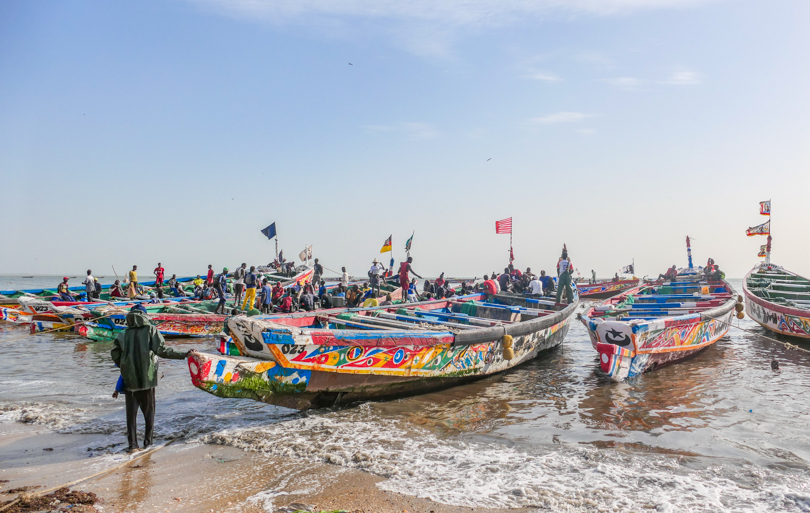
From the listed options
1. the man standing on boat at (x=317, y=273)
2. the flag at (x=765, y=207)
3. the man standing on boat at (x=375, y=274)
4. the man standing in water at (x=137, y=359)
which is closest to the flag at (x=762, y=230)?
the flag at (x=765, y=207)

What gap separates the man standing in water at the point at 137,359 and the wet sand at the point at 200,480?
0.52m

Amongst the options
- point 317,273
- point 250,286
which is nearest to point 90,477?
point 250,286

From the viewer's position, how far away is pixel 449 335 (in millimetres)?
7180

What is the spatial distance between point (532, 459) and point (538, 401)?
2.53 m

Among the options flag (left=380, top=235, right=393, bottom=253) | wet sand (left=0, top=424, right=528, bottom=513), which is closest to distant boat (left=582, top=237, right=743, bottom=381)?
wet sand (left=0, top=424, right=528, bottom=513)

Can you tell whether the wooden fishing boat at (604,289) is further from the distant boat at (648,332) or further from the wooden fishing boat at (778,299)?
the distant boat at (648,332)

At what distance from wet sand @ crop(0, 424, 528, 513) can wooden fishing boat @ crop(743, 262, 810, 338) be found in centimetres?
1198

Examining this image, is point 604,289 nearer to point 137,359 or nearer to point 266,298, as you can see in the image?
point 266,298

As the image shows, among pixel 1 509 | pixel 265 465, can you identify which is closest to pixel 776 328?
pixel 265 465

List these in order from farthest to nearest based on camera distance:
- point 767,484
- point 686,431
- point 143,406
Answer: point 686,431 < point 143,406 < point 767,484

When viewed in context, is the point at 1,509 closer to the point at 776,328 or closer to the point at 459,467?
the point at 459,467

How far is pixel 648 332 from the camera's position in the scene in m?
8.70

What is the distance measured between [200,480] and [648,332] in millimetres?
7753

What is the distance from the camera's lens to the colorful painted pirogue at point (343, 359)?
18.5ft
